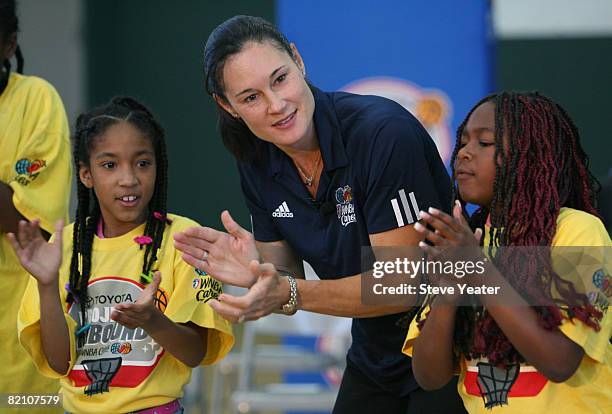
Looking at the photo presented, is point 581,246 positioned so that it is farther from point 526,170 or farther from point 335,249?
point 335,249

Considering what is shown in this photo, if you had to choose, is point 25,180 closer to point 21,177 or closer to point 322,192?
point 21,177

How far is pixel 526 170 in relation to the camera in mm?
2582

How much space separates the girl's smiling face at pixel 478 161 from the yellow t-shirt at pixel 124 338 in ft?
2.74

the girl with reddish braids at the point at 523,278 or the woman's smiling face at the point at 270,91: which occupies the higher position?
the woman's smiling face at the point at 270,91

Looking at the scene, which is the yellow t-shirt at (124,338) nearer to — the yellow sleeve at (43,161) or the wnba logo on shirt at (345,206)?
the yellow sleeve at (43,161)

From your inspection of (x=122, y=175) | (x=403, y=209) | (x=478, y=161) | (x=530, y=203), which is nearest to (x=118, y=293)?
(x=122, y=175)

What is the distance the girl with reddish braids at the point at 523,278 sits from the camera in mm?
2322

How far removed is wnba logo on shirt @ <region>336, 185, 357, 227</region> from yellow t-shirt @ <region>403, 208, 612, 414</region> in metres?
0.60

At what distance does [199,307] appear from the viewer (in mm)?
2967

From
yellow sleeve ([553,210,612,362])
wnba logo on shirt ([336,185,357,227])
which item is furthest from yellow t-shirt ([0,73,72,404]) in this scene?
yellow sleeve ([553,210,612,362])

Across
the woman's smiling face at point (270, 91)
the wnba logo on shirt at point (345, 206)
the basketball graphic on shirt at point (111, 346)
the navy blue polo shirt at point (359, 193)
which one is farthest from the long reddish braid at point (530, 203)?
the basketball graphic on shirt at point (111, 346)

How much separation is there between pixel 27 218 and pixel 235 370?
307 cm

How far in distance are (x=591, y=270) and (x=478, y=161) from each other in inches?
16.6

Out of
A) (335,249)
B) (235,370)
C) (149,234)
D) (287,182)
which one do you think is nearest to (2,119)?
(149,234)
